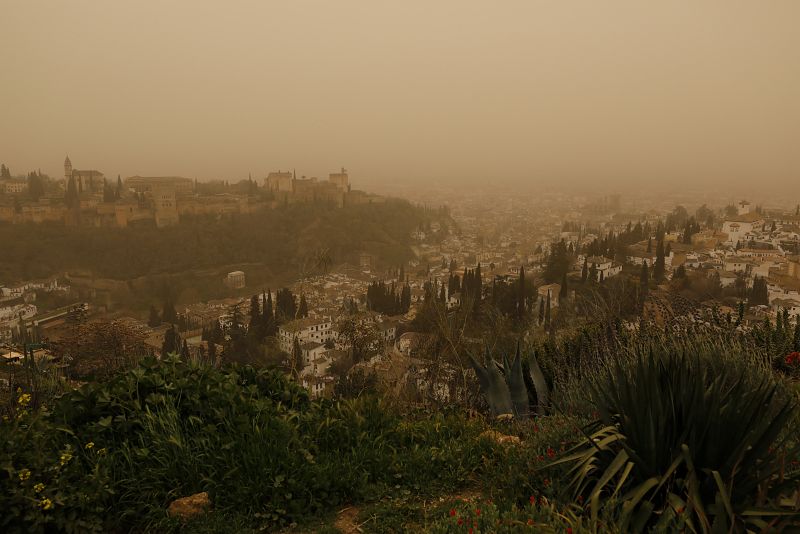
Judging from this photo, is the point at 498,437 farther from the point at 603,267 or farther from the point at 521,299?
the point at 603,267

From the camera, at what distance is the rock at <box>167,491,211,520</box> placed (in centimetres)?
221

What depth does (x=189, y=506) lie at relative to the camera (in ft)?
7.35

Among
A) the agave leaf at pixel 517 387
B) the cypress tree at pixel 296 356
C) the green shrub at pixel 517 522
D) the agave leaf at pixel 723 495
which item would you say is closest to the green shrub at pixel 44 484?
the green shrub at pixel 517 522

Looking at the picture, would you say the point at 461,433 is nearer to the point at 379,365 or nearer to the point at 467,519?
the point at 467,519

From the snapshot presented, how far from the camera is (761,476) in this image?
1.82 metres

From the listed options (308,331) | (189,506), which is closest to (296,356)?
(189,506)

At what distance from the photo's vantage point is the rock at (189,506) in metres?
2.21

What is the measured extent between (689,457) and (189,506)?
2019mm

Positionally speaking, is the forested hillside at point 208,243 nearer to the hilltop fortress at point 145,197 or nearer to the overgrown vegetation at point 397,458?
the hilltop fortress at point 145,197

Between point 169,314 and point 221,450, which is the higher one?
point 221,450

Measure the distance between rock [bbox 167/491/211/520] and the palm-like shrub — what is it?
5.07ft

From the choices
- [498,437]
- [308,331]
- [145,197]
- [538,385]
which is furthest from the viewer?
[145,197]

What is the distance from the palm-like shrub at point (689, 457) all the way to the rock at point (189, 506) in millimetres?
1546

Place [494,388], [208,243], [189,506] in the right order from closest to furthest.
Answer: [189,506] → [494,388] → [208,243]
